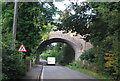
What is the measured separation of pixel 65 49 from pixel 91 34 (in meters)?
30.5

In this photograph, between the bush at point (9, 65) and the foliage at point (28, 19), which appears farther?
the foliage at point (28, 19)

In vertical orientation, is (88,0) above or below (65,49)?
above

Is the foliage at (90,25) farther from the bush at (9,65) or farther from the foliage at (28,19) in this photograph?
the bush at (9,65)

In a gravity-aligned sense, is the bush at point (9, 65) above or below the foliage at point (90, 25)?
below

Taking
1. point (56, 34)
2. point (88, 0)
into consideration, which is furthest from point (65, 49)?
point (88, 0)

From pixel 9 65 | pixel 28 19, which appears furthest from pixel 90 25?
pixel 9 65

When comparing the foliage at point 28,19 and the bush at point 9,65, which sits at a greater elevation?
the foliage at point 28,19

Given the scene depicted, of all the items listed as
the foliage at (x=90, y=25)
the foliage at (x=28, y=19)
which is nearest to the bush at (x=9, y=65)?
the foliage at (x=28, y=19)

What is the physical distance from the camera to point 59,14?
68.9 ft

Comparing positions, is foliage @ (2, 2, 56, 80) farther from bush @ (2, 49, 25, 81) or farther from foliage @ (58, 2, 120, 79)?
bush @ (2, 49, 25, 81)

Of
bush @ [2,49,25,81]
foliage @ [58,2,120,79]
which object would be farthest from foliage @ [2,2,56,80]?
bush @ [2,49,25,81]

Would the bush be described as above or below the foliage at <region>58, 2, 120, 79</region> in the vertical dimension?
below

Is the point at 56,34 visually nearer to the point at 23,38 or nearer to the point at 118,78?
the point at 23,38

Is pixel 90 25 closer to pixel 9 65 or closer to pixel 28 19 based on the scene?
pixel 28 19
